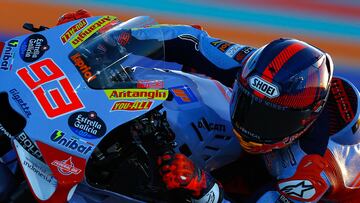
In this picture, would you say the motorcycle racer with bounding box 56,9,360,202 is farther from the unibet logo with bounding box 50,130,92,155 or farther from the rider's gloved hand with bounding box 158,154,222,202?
the unibet logo with bounding box 50,130,92,155

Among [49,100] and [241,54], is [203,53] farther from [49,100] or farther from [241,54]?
[49,100]

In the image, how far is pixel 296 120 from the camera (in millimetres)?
2576

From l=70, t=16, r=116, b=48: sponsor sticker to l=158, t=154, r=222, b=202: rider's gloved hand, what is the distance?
55 centimetres

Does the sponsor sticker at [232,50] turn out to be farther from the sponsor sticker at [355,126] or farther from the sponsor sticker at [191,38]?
the sponsor sticker at [355,126]

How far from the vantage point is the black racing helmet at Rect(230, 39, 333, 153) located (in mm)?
2539

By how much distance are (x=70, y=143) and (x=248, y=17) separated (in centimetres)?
354

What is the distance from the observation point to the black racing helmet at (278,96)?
254cm

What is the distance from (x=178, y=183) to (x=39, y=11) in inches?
123

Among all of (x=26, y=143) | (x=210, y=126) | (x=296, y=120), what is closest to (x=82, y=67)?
(x=26, y=143)

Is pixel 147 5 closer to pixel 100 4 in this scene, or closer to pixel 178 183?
pixel 100 4

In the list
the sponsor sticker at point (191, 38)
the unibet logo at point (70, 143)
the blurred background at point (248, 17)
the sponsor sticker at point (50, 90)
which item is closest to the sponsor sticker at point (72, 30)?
the sponsor sticker at point (50, 90)

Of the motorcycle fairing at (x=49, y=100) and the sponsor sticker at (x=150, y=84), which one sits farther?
the sponsor sticker at (x=150, y=84)

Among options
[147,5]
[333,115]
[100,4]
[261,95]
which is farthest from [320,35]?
[261,95]

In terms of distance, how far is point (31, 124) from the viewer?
221cm
